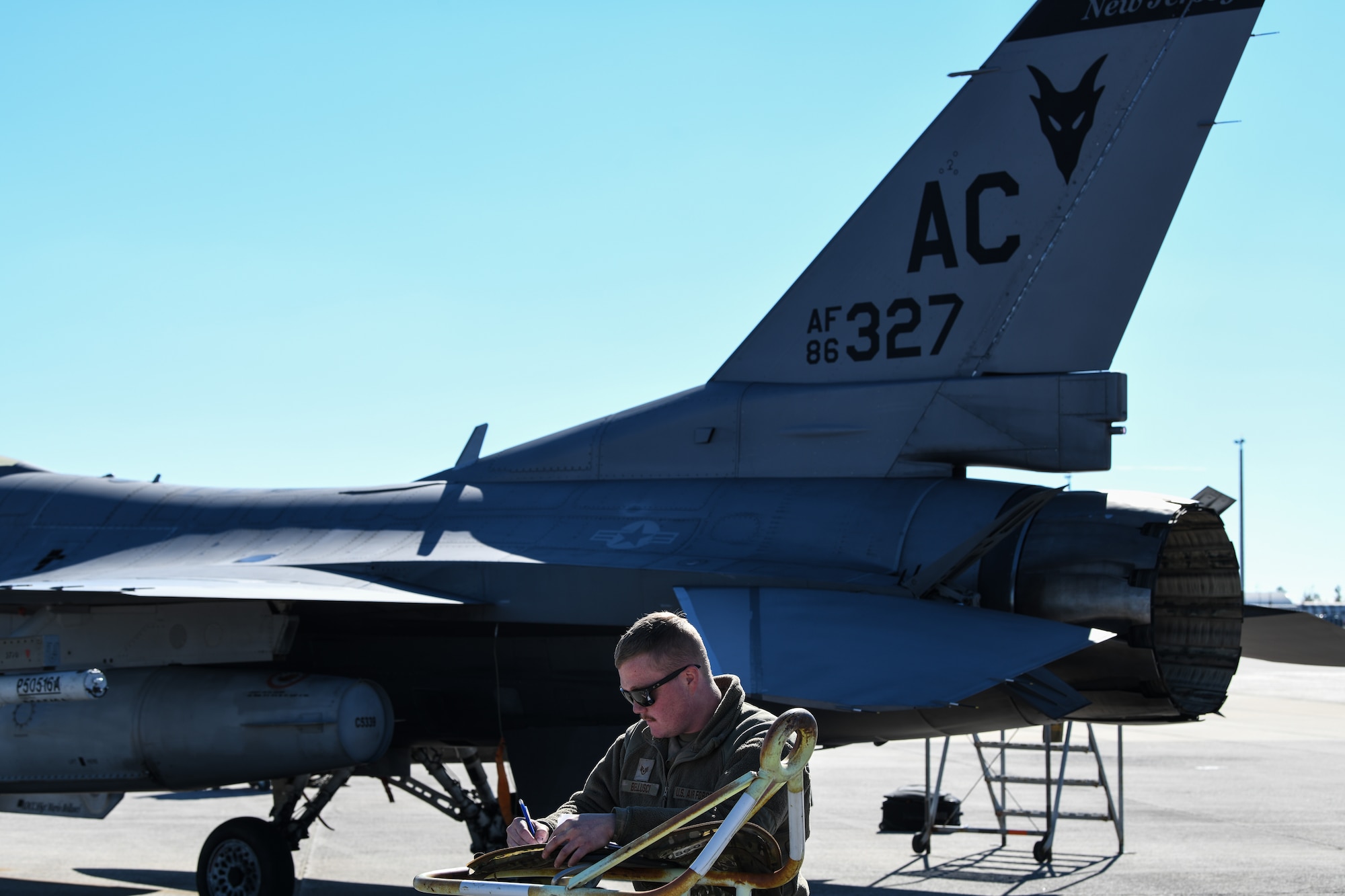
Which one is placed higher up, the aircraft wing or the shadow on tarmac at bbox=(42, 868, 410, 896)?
the aircraft wing

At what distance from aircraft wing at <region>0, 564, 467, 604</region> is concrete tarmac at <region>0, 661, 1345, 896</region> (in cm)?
257

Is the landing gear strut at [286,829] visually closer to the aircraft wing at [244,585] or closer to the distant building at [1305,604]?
the aircraft wing at [244,585]

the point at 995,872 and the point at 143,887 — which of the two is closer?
the point at 143,887

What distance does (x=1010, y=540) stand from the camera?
7262 millimetres

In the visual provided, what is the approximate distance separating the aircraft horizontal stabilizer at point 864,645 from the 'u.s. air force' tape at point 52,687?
12.0 ft

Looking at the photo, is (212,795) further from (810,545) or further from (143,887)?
(810,545)

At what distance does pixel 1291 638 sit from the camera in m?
8.58

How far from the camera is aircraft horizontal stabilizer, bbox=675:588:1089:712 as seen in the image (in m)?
5.68

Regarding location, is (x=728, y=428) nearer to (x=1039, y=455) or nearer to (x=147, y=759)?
(x=1039, y=455)

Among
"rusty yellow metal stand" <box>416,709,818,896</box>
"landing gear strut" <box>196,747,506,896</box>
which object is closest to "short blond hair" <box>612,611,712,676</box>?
"rusty yellow metal stand" <box>416,709,818,896</box>

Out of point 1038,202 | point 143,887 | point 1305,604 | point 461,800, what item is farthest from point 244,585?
point 1305,604

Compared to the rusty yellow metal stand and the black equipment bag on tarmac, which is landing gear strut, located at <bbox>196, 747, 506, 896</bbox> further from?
the rusty yellow metal stand

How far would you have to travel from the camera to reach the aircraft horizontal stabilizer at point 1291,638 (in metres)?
8.42

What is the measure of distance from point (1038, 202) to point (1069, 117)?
1.85 feet
